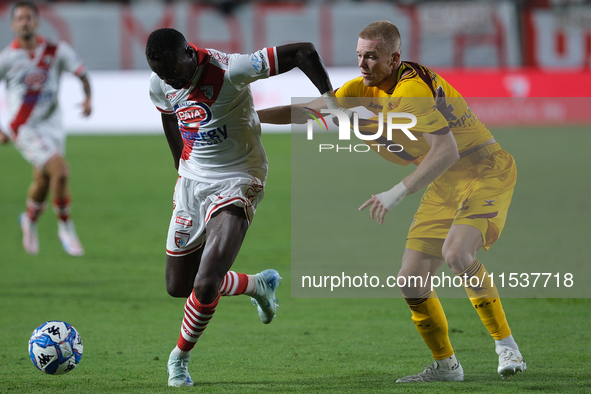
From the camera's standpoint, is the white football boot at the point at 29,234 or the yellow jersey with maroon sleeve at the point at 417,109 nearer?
the yellow jersey with maroon sleeve at the point at 417,109

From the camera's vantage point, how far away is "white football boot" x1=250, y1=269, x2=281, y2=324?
5090 millimetres

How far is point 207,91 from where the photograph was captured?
4496 millimetres

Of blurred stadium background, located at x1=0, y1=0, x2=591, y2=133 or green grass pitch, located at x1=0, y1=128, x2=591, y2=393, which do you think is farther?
blurred stadium background, located at x1=0, y1=0, x2=591, y2=133

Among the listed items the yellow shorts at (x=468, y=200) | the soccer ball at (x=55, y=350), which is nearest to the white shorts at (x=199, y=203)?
the soccer ball at (x=55, y=350)

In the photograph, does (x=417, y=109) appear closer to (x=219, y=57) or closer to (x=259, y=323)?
(x=219, y=57)

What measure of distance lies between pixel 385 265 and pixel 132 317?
8.68ft

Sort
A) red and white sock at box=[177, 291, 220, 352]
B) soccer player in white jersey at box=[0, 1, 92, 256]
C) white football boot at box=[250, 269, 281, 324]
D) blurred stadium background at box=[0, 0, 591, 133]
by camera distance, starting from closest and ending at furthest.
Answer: red and white sock at box=[177, 291, 220, 352] → white football boot at box=[250, 269, 281, 324] → soccer player in white jersey at box=[0, 1, 92, 256] → blurred stadium background at box=[0, 0, 591, 133]

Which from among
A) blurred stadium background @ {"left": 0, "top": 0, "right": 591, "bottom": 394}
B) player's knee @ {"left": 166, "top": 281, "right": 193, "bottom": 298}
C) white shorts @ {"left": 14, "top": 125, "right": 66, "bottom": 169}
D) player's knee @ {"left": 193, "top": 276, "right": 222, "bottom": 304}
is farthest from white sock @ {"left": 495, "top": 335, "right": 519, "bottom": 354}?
white shorts @ {"left": 14, "top": 125, "right": 66, "bottom": 169}

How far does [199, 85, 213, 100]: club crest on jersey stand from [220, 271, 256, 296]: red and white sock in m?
1.14

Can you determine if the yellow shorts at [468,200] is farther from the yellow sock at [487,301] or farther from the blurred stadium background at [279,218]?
the blurred stadium background at [279,218]

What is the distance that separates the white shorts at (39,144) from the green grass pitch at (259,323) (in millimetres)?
1117

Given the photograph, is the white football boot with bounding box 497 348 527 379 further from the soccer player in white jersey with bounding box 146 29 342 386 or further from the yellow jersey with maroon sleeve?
the soccer player in white jersey with bounding box 146 29 342 386

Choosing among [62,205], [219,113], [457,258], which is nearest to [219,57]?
[219,113]

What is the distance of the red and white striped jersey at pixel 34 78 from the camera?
9.10 metres
